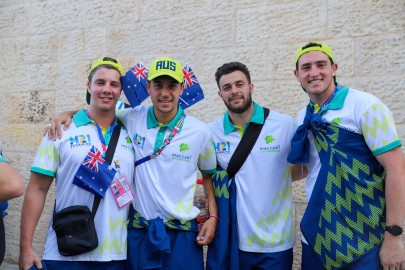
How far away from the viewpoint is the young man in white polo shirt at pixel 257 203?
2838mm

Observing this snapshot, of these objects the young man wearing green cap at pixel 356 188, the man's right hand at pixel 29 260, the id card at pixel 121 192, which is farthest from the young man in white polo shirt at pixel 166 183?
the young man wearing green cap at pixel 356 188

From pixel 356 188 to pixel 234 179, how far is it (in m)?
0.80

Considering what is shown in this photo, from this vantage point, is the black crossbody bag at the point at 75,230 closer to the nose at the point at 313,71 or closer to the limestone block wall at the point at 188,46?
the nose at the point at 313,71

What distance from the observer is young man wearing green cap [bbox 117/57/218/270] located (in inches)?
106

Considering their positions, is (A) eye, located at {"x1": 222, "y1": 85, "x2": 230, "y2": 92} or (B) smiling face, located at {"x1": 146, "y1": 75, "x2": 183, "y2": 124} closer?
(B) smiling face, located at {"x1": 146, "y1": 75, "x2": 183, "y2": 124}

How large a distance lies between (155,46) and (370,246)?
3115mm

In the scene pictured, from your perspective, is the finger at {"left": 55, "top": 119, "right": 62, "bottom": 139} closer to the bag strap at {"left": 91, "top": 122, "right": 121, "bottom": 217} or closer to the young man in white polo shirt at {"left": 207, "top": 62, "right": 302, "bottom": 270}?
the bag strap at {"left": 91, "top": 122, "right": 121, "bottom": 217}

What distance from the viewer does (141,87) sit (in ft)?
9.89

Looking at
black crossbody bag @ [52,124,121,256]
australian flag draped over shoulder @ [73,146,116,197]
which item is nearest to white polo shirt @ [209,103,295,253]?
australian flag draped over shoulder @ [73,146,116,197]

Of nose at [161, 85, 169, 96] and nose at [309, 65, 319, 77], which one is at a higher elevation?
nose at [309, 65, 319, 77]

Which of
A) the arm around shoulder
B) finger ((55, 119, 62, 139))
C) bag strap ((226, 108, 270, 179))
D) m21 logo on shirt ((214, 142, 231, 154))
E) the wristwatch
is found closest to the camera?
the arm around shoulder

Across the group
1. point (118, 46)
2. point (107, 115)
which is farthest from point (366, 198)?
point (118, 46)

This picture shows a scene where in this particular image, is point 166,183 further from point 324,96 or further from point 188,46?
point 188,46

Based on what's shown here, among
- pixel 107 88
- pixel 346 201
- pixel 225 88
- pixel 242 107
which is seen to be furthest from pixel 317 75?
pixel 107 88
